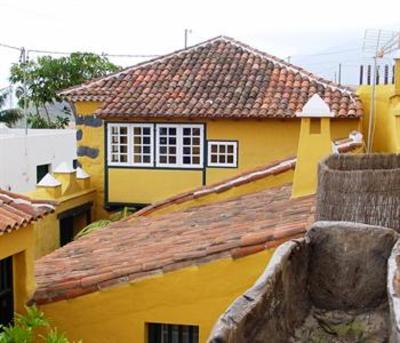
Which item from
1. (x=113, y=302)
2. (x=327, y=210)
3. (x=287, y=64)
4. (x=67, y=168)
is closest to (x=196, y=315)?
(x=113, y=302)

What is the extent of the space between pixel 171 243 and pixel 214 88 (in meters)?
10.3

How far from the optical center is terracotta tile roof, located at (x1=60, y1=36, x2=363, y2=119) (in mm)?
17547

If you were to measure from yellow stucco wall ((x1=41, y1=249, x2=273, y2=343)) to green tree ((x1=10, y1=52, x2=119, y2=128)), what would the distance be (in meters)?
25.5

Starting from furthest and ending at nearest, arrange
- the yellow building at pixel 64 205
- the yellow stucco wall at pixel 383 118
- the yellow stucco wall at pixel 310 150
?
the yellow building at pixel 64 205
the yellow stucco wall at pixel 383 118
the yellow stucco wall at pixel 310 150

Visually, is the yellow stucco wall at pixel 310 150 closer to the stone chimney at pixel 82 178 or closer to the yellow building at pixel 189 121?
the yellow building at pixel 189 121

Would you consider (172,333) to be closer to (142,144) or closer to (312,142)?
(312,142)

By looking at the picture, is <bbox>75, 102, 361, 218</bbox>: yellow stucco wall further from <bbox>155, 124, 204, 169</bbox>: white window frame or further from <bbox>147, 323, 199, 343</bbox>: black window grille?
<bbox>147, 323, 199, 343</bbox>: black window grille

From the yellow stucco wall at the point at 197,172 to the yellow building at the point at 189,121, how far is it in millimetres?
26

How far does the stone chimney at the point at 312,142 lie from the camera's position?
31.4ft

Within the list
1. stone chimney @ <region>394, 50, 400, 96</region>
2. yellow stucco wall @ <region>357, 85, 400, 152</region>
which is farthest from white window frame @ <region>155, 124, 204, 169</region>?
stone chimney @ <region>394, 50, 400, 96</region>

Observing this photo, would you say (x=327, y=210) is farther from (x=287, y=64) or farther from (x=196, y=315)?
(x=287, y=64)

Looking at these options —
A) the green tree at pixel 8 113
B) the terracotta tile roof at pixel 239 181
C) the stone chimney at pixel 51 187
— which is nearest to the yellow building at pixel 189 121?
the stone chimney at pixel 51 187

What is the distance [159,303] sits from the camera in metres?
7.16

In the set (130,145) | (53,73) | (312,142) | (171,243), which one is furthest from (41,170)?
(171,243)
